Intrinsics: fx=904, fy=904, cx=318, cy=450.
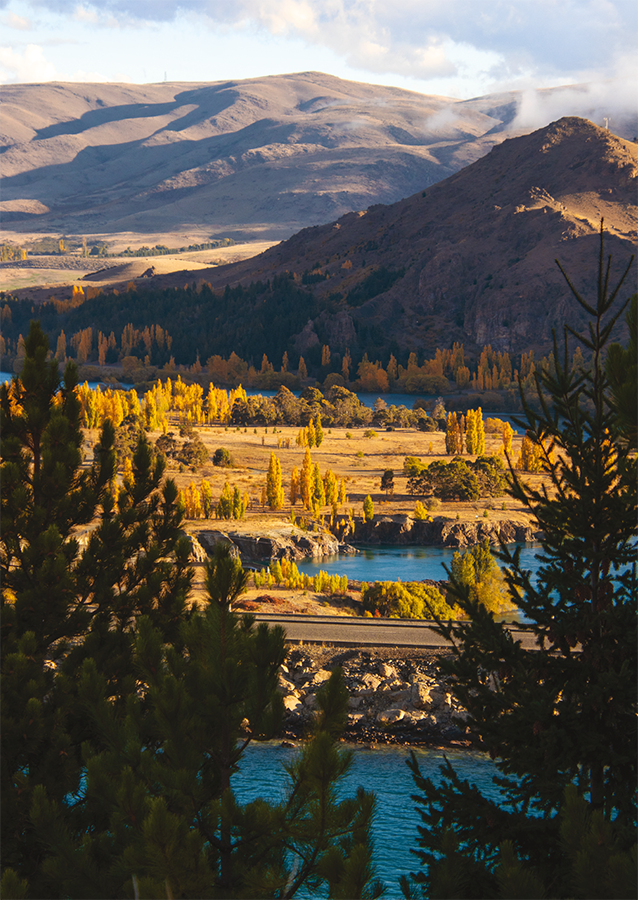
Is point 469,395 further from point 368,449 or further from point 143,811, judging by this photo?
point 143,811

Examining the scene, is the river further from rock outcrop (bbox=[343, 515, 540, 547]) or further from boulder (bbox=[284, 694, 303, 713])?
boulder (bbox=[284, 694, 303, 713])

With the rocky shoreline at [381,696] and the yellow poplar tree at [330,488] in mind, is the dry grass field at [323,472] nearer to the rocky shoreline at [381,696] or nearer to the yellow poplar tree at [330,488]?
the yellow poplar tree at [330,488]

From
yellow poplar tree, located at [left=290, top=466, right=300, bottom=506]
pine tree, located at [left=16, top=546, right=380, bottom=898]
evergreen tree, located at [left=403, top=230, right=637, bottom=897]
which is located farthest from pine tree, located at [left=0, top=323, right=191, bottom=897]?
yellow poplar tree, located at [left=290, top=466, right=300, bottom=506]

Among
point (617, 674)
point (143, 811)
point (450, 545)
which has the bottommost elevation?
point (450, 545)

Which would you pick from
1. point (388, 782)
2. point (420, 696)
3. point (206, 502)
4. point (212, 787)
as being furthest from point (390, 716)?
point (206, 502)

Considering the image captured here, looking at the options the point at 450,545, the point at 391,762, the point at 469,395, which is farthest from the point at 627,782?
the point at 469,395
